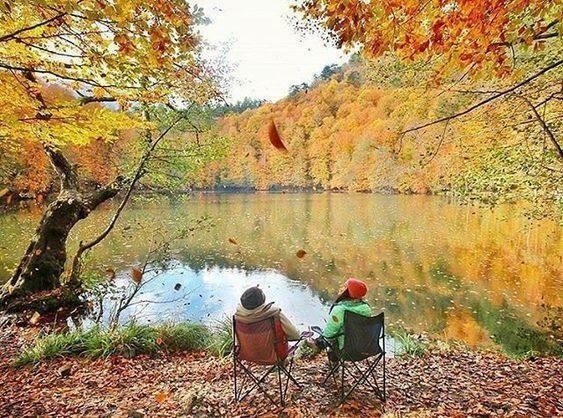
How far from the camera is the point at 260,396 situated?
3.72 m

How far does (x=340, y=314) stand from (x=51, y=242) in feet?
22.2

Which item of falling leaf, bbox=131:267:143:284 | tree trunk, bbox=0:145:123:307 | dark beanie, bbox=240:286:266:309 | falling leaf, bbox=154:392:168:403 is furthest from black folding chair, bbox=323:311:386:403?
falling leaf, bbox=131:267:143:284

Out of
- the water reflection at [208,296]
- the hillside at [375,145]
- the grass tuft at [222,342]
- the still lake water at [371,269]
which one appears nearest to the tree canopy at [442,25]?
the hillside at [375,145]

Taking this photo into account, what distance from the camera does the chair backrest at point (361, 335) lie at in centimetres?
355

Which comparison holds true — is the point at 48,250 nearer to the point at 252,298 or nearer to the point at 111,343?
the point at 111,343

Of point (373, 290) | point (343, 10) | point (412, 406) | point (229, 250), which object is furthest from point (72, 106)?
point (229, 250)

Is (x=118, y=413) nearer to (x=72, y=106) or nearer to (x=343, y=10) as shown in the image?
(x=72, y=106)

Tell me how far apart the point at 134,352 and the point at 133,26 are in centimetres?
420

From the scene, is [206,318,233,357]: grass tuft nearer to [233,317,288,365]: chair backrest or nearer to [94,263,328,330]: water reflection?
[94,263,328,330]: water reflection

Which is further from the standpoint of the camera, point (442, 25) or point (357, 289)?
point (357, 289)

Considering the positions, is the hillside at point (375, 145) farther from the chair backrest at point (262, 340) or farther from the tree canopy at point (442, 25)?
the chair backrest at point (262, 340)

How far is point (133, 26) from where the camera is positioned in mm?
2732

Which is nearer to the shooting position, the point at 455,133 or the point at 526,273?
the point at 455,133

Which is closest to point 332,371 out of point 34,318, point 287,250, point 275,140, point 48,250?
point 34,318
